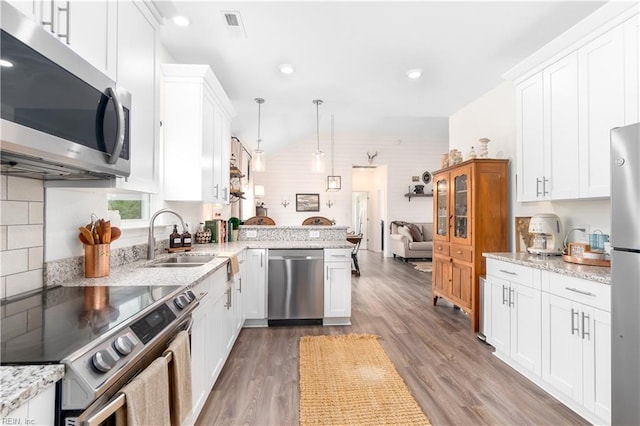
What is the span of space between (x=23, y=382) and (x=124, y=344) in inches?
11.4

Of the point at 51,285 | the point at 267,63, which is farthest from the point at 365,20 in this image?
the point at 51,285

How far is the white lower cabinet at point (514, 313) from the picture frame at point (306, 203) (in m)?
6.58

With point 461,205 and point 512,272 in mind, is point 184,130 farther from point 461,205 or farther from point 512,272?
point 461,205

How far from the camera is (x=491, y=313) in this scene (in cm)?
287

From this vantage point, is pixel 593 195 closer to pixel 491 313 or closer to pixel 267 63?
pixel 491 313

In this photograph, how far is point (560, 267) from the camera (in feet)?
7.03

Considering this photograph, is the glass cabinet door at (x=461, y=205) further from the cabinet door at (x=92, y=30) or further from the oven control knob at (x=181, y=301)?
the cabinet door at (x=92, y=30)

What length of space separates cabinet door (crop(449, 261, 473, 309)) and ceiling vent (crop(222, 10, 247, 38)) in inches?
128

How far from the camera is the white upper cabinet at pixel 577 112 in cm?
200

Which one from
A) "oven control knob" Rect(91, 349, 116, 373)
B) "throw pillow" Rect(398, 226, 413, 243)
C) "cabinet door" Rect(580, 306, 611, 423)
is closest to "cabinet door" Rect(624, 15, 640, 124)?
"cabinet door" Rect(580, 306, 611, 423)

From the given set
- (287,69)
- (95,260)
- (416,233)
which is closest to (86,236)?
(95,260)

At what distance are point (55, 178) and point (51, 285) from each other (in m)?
0.51

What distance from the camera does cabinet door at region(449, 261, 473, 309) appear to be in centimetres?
347

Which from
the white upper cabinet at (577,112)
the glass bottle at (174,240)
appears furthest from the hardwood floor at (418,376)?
the white upper cabinet at (577,112)
